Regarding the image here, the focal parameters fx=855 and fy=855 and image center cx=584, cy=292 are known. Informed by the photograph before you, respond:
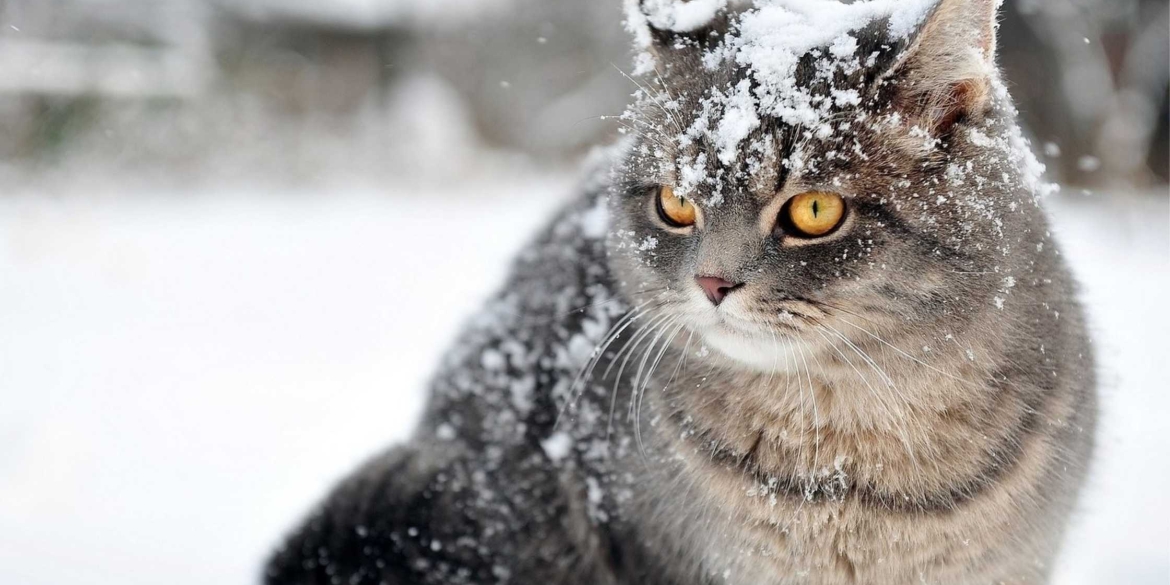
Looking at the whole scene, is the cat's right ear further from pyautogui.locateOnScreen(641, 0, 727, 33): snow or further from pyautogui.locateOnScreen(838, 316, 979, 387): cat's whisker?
pyautogui.locateOnScreen(838, 316, 979, 387): cat's whisker

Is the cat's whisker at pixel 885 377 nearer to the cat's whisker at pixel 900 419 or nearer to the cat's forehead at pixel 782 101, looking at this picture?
the cat's whisker at pixel 900 419

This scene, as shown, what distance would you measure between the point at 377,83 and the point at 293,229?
4107mm

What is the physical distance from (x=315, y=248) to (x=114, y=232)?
150 cm

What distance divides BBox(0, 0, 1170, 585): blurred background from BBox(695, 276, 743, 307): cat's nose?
3.29 ft

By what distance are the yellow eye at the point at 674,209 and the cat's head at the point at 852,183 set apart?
0.14ft

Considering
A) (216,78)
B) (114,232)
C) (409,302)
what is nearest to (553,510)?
(409,302)

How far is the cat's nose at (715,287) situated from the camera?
147 cm

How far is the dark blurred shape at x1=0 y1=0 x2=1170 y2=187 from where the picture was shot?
276 inches

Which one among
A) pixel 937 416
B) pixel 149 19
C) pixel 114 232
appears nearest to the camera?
pixel 937 416

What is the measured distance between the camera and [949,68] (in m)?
1.42

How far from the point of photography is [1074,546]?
2016mm

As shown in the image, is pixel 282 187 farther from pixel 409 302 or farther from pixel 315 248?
pixel 409 302

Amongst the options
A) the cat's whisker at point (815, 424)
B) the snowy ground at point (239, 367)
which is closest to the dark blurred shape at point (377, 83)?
the snowy ground at point (239, 367)

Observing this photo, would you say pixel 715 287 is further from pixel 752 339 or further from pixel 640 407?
pixel 640 407
